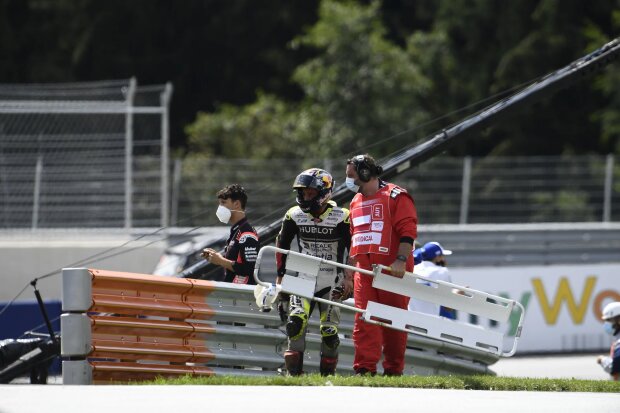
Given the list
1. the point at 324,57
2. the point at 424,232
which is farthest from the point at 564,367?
the point at 324,57

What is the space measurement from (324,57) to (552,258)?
11.1 metres

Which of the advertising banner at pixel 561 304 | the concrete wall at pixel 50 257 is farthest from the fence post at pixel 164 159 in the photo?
the advertising banner at pixel 561 304

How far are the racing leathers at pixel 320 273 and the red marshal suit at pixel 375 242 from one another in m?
0.18

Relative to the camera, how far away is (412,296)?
10.1m

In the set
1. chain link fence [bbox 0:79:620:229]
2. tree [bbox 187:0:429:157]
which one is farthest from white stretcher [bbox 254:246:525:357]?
tree [bbox 187:0:429:157]

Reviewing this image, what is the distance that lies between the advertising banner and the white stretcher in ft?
29.6

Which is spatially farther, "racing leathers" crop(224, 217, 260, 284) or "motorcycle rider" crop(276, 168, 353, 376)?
"racing leathers" crop(224, 217, 260, 284)

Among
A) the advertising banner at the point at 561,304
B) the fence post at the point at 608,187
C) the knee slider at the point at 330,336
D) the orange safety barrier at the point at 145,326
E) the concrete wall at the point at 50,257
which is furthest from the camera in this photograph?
the fence post at the point at 608,187

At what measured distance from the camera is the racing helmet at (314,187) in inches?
400

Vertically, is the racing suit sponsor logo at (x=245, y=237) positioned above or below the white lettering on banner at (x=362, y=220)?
below

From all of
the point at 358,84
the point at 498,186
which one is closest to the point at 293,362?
the point at 498,186

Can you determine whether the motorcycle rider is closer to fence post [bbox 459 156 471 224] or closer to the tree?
fence post [bbox 459 156 471 224]

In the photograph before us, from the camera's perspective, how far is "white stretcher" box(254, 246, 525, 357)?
10016mm

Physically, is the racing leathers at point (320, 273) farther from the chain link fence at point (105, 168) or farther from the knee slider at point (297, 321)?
the chain link fence at point (105, 168)
